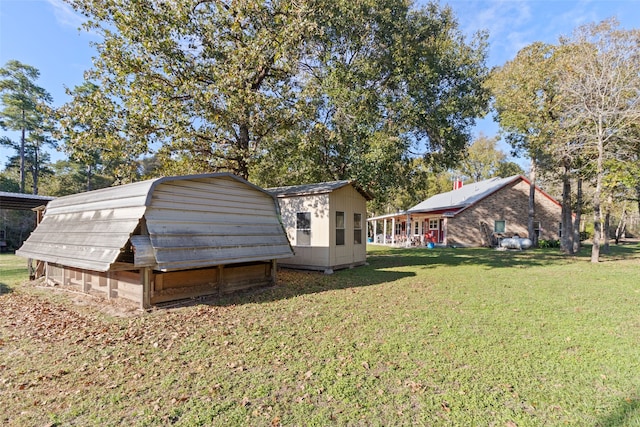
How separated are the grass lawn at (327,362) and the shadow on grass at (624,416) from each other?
2 cm

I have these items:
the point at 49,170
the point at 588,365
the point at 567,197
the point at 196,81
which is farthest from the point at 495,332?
the point at 49,170

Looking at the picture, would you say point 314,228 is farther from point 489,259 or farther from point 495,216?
point 495,216

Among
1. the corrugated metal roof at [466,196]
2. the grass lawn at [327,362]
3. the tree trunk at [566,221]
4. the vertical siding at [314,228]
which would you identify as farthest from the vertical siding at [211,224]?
the corrugated metal roof at [466,196]

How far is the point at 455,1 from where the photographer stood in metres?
14.0

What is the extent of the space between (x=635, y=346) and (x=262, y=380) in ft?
17.3

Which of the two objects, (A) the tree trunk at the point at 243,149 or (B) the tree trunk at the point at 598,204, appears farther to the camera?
(B) the tree trunk at the point at 598,204

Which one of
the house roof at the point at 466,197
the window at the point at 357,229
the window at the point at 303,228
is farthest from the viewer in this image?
the house roof at the point at 466,197

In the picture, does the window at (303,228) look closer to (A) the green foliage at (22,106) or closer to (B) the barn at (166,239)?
(B) the barn at (166,239)

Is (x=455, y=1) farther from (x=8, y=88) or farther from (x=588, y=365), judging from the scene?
(x=8, y=88)

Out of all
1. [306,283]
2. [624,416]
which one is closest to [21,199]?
[306,283]

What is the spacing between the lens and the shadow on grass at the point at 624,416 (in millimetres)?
2814

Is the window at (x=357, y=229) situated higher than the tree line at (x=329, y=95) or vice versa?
the tree line at (x=329, y=95)

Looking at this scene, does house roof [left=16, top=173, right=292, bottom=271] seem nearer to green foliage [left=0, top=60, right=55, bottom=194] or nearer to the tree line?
the tree line

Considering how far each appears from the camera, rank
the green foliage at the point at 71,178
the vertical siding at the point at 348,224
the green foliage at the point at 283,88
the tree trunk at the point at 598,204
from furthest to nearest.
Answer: the green foliage at the point at 71,178 → the tree trunk at the point at 598,204 → the vertical siding at the point at 348,224 → the green foliage at the point at 283,88
